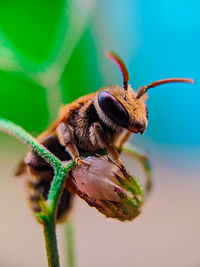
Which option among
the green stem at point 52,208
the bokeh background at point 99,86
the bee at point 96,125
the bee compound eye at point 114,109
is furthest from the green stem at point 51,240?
the bokeh background at point 99,86

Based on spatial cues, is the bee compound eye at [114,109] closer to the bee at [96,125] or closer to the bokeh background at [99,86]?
the bee at [96,125]

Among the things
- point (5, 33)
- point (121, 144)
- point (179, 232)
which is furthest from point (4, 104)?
point (121, 144)

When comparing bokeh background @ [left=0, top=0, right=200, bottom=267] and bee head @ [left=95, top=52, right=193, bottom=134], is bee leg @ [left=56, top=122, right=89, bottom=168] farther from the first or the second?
bokeh background @ [left=0, top=0, right=200, bottom=267]

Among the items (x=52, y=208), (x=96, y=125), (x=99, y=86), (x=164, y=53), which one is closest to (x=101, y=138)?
(x=96, y=125)

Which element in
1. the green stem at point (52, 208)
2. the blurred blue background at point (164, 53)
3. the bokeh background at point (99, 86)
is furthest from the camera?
the blurred blue background at point (164, 53)

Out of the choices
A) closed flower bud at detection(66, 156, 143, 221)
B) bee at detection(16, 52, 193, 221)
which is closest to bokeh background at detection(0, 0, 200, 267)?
bee at detection(16, 52, 193, 221)

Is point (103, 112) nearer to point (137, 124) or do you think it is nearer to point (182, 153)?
point (137, 124)

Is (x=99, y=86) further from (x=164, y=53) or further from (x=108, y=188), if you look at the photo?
(x=108, y=188)
